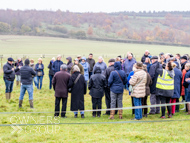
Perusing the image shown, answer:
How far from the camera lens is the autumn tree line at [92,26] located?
95.5 metres

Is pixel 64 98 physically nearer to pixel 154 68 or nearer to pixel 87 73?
pixel 154 68

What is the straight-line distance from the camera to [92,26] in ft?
393

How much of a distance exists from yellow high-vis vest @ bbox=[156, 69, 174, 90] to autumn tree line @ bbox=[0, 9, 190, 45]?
8169 cm

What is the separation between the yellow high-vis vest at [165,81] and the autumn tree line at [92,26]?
8169 cm

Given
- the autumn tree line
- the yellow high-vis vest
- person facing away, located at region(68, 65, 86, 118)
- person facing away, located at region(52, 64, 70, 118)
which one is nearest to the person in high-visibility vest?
the yellow high-vis vest

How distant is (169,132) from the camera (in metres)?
6.64

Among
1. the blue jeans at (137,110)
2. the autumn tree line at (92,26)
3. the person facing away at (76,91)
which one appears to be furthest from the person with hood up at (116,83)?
the autumn tree line at (92,26)

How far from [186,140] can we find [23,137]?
156 inches

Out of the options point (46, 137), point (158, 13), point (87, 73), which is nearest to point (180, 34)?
point (158, 13)

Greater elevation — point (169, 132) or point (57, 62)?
point (57, 62)

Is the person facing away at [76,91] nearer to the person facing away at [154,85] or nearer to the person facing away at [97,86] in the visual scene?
the person facing away at [97,86]

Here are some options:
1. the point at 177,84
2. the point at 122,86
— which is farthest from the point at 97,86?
the point at 177,84

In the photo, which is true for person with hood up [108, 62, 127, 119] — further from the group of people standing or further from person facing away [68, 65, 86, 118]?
person facing away [68, 65, 86, 118]

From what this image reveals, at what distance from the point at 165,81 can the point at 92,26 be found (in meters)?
114
